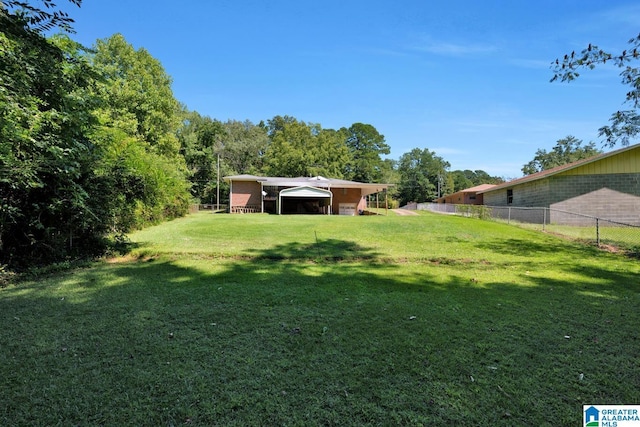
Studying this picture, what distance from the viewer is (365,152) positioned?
2269 inches

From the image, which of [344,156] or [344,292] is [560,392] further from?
[344,156]

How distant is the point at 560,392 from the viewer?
2.46 m

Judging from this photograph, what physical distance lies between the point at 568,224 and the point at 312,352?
19.4m

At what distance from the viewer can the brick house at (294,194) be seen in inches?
1057

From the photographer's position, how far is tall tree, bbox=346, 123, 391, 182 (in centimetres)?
5203

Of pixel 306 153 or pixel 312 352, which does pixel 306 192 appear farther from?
pixel 312 352

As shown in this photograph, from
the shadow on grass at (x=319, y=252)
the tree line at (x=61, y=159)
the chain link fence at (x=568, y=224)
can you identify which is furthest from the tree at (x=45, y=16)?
the chain link fence at (x=568, y=224)

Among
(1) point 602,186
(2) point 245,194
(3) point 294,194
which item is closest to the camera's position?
(1) point 602,186

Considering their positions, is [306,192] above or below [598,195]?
above

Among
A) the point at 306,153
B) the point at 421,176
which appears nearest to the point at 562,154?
the point at 421,176

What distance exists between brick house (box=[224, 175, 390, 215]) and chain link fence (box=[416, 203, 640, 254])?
941 cm

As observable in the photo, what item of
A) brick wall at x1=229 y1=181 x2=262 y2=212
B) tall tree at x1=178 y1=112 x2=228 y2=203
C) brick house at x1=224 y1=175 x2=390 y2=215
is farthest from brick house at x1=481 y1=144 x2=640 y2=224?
tall tree at x1=178 y1=112 x2=228 y2=203

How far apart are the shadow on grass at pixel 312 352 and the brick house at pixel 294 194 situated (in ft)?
68.6

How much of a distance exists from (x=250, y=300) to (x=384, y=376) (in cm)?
248
